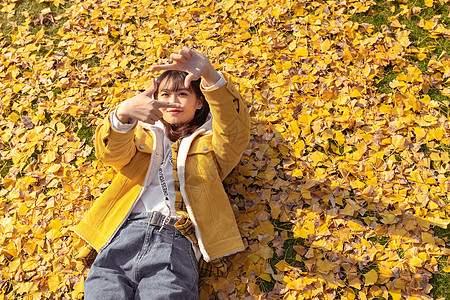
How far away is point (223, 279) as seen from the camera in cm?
328

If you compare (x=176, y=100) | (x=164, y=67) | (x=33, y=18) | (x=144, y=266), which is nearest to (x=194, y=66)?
(x=164, y=67)

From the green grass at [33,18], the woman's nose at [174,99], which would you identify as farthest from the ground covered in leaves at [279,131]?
the woman's nose at [174,99]

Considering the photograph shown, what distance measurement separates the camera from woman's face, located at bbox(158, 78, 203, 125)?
10.4ft

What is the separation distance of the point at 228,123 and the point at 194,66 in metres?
0.46

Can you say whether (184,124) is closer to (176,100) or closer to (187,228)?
(176,100)

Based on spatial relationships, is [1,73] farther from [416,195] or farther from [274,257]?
[416,195]

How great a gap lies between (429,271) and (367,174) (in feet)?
2.94

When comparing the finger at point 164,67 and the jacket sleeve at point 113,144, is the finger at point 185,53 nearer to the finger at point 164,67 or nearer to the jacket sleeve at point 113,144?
the finger at point 164,67

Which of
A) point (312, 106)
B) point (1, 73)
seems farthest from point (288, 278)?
point (1, 73)

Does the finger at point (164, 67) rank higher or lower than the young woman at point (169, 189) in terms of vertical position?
higher

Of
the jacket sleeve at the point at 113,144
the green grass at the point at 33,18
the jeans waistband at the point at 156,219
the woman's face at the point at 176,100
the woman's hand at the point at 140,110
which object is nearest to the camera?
the woman's hand at the point at 140,110

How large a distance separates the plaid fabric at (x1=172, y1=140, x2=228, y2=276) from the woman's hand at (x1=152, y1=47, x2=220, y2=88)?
0.64 m

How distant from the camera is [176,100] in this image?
3.19m

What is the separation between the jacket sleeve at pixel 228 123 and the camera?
9.36 ft
